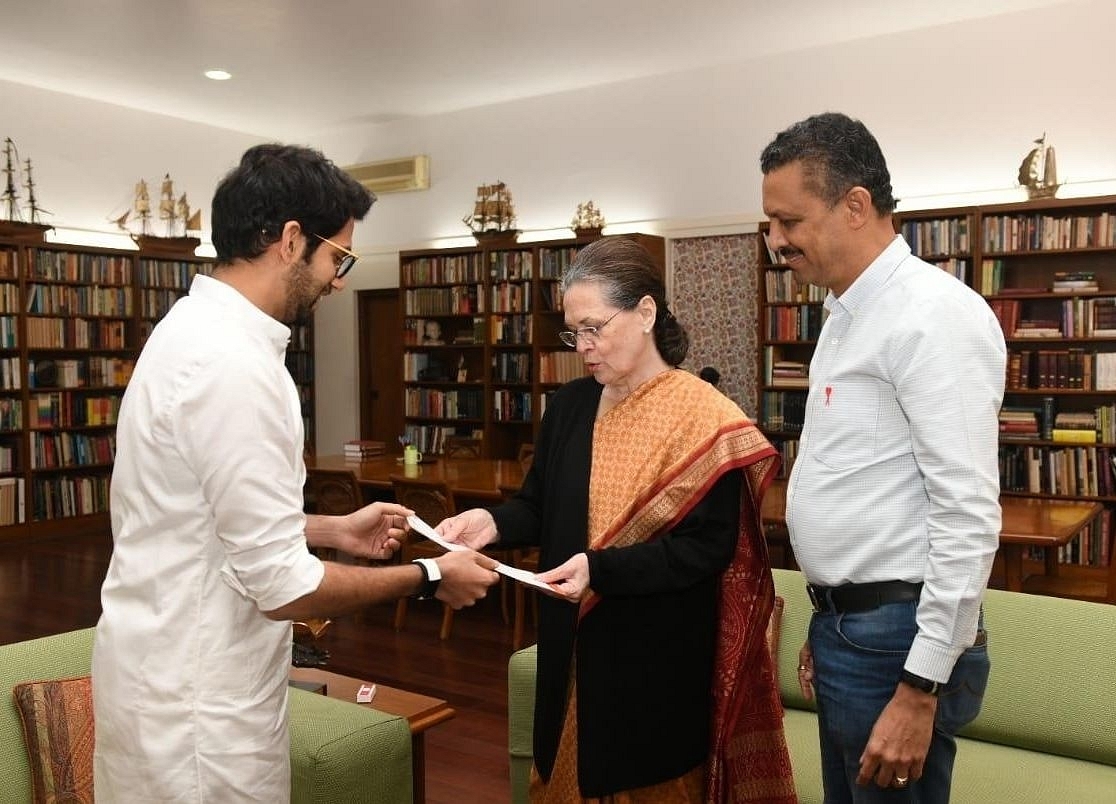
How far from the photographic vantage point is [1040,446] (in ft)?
23.0

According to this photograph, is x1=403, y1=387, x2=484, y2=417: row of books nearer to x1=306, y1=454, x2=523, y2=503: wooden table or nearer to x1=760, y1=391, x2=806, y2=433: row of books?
x1=306, y1=454, x2=523, y2=503: wooden table

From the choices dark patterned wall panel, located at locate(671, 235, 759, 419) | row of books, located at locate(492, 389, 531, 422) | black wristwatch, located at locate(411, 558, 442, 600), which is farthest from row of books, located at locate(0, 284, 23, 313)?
black wristwatch, located at locate(411, 558, 442, 600)

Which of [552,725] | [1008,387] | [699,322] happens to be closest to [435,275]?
[699,322]

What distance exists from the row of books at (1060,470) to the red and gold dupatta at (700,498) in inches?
205

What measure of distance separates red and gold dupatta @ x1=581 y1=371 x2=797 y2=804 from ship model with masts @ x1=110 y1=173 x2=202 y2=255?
8.85 m

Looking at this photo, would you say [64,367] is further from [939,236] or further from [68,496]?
[939,236]

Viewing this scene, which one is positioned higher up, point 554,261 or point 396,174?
point 396,174

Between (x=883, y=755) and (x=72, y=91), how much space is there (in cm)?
1008

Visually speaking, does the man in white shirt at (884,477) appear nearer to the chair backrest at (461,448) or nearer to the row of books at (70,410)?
the chair backrest at (461,448)

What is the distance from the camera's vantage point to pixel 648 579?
2.05 m

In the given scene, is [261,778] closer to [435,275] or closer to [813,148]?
[813,148]

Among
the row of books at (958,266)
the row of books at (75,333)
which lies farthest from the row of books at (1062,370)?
the row of books at (75,333)

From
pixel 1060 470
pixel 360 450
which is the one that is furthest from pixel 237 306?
pixel 1060 470

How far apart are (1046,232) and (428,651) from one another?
4.96 meters
